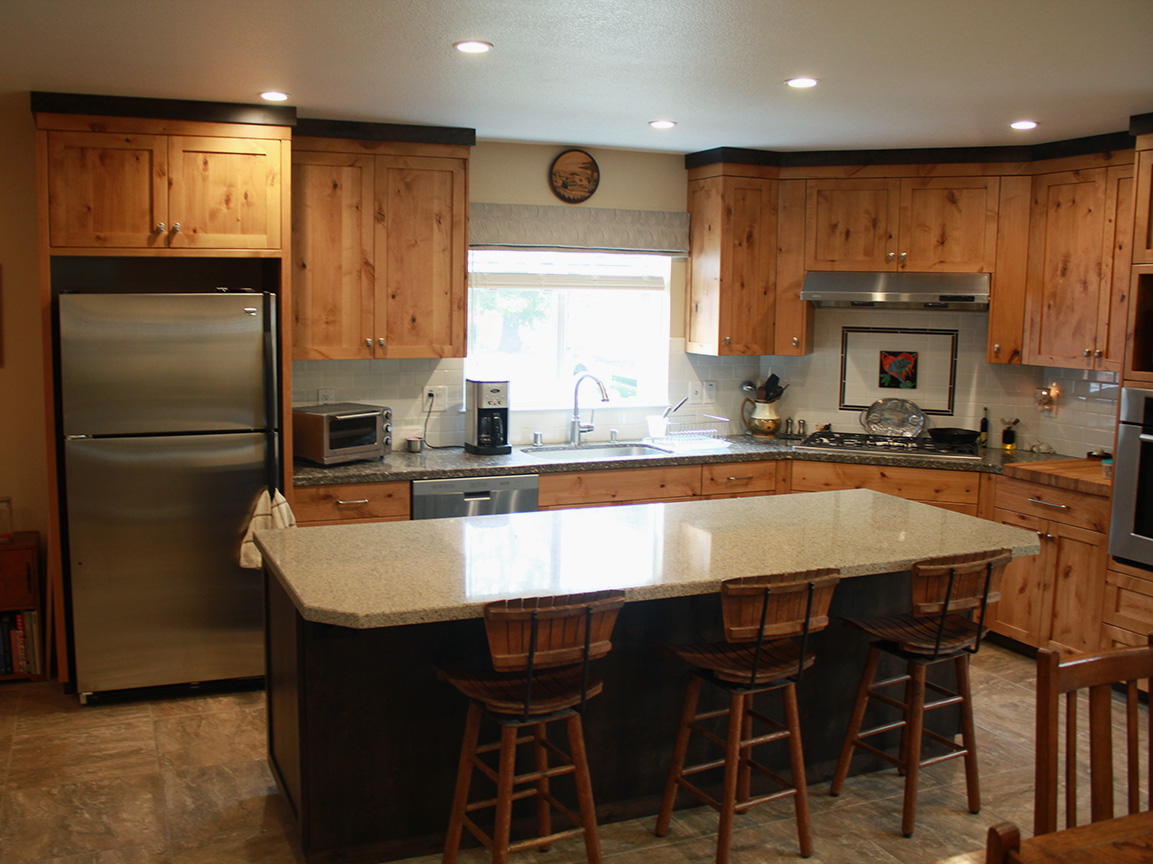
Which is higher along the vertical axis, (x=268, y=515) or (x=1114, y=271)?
(x=1114, y=271)

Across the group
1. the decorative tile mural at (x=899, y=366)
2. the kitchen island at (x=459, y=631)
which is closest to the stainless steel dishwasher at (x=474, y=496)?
the kitchen island at (x=459, y=631)

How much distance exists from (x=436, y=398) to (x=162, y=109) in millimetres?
1904

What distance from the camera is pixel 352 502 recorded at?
179 inches

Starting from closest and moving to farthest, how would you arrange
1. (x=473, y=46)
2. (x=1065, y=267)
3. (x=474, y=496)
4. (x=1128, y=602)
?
(x=473, y=46)
(x=1128, y=602)
(x=474, y=496)
(x=1065, y=267)

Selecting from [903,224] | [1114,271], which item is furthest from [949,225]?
[1114,271]

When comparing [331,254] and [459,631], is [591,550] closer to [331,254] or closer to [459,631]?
[459,631]

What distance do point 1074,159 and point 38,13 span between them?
14.3 feet

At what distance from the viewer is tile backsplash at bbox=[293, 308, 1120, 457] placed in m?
5.11

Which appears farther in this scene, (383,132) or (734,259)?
(734,259)

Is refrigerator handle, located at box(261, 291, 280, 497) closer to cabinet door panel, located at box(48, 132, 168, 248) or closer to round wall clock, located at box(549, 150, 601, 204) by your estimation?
cabinet door panel, located at box(48, 132, 168, 248)

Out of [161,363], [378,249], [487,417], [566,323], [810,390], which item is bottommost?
[487,417]

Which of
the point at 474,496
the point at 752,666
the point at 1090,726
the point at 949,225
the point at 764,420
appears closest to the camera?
the point at 1090,726

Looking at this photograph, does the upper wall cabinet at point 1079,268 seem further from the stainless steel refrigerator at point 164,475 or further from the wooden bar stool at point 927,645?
the stainless steel refrigerator at point 164,475

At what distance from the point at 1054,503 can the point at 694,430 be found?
2.00 metres
